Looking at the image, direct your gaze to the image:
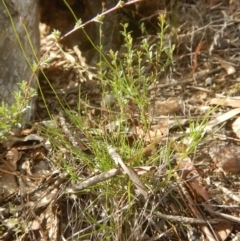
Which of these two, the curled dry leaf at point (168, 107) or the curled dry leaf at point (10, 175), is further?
the curled dry leaf at point (168, 107)

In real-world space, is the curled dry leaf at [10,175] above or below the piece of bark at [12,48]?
below

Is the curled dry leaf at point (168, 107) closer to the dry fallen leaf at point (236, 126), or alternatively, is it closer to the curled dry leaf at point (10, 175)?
the dry fallen leaf at point (236, 126)

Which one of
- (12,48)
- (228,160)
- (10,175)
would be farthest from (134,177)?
(12,48)

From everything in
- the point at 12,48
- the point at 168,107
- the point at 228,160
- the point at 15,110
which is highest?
the point at 12,48

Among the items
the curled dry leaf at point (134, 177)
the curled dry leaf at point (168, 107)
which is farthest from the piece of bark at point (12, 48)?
the curled dry leaf at point (134, 177)

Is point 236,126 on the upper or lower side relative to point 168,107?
lower

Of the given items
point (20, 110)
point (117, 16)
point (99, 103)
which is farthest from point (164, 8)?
point (20, 110)

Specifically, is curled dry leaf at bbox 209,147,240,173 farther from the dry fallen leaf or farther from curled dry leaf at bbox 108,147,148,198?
curled dry leaf at bbox 108,147,148,198

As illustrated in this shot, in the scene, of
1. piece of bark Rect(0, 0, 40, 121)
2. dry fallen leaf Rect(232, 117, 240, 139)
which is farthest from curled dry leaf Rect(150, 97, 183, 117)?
piece of bark Rect(0, 0, 40, 121)

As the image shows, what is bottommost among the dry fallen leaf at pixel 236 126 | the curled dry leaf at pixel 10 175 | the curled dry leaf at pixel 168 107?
the dry fallen leaf at pixel 236 126

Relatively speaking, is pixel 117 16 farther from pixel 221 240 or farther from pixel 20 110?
pixel 221 240

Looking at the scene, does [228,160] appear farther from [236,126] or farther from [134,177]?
[134,177]
